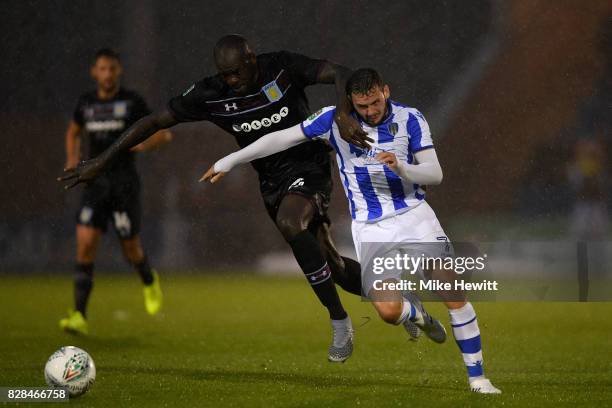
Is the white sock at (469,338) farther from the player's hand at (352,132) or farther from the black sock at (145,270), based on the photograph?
the black sock at (145,270)

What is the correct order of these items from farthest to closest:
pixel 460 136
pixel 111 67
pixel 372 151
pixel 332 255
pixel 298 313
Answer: pixel 460 136, pixel 298 313, pixel 111 67, pixel 332 255, pixel 372 151

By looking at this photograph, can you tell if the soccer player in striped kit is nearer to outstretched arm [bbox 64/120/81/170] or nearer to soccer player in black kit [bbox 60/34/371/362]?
soccer player in black kit [bbox 60/34/371/362]

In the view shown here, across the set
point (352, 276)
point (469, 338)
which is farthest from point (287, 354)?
point (469, 338)

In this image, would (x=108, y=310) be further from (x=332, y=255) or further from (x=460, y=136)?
(x=460, y=136)

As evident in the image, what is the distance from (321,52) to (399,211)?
8.70 m

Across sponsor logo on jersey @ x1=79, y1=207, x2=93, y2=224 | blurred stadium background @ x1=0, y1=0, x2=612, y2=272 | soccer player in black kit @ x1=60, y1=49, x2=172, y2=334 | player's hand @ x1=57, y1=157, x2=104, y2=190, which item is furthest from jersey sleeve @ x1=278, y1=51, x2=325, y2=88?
blurred stadium background @ x1=0, y1=0, x2=612, y2=272

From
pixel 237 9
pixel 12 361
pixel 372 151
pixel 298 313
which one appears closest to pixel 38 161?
pixel 237 9

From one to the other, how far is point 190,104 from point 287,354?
2052 mm

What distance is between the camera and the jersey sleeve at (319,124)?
19.8ft

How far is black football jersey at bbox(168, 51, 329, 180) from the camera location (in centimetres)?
663

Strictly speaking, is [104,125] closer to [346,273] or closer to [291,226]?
[346,273]

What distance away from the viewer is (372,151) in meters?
5.93

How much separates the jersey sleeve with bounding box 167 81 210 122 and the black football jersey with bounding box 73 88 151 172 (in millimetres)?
2331

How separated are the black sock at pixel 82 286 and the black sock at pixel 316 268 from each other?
2.91 metres
